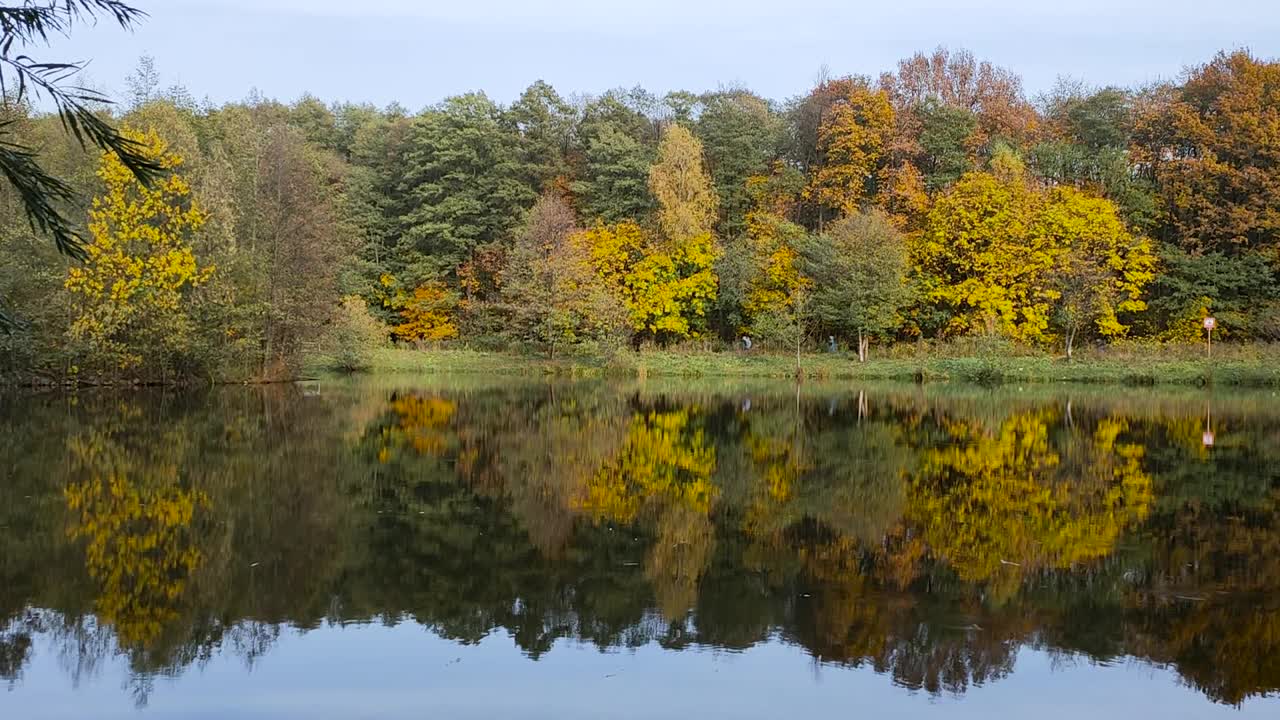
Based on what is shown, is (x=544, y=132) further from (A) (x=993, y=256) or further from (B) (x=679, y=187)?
(A) (x=993, y=256)

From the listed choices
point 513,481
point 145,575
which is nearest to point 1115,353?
point 513,481

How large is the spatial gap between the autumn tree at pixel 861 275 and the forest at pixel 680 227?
138 millimetres

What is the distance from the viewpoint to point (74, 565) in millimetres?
8430

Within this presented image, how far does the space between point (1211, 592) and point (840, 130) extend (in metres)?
40.4

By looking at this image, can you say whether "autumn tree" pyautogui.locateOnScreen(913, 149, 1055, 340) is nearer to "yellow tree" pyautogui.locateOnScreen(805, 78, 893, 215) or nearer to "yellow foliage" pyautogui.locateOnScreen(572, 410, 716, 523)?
"yellow tree" pyautogui.locateOnScreen(805, 78, 893, 215)

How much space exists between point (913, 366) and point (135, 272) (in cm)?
2611

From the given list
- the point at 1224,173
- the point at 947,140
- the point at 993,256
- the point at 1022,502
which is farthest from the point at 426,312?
the point at 1022,502

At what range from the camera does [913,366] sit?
125 ft

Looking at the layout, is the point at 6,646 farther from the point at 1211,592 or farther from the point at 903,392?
the point at 903,392

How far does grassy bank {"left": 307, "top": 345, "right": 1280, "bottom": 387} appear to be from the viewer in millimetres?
35375

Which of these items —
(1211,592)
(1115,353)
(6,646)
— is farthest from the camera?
(1115,353)

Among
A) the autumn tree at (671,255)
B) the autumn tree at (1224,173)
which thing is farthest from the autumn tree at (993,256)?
the autumn tree at (671,255)

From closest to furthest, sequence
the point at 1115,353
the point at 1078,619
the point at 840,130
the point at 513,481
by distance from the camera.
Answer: the point at 1078,619 < the point at 513,481 < the point at 1115,353 < the point at 840,130

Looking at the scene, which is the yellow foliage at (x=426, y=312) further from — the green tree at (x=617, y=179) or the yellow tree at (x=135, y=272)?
the yellow tree at (x=135, y=272)
